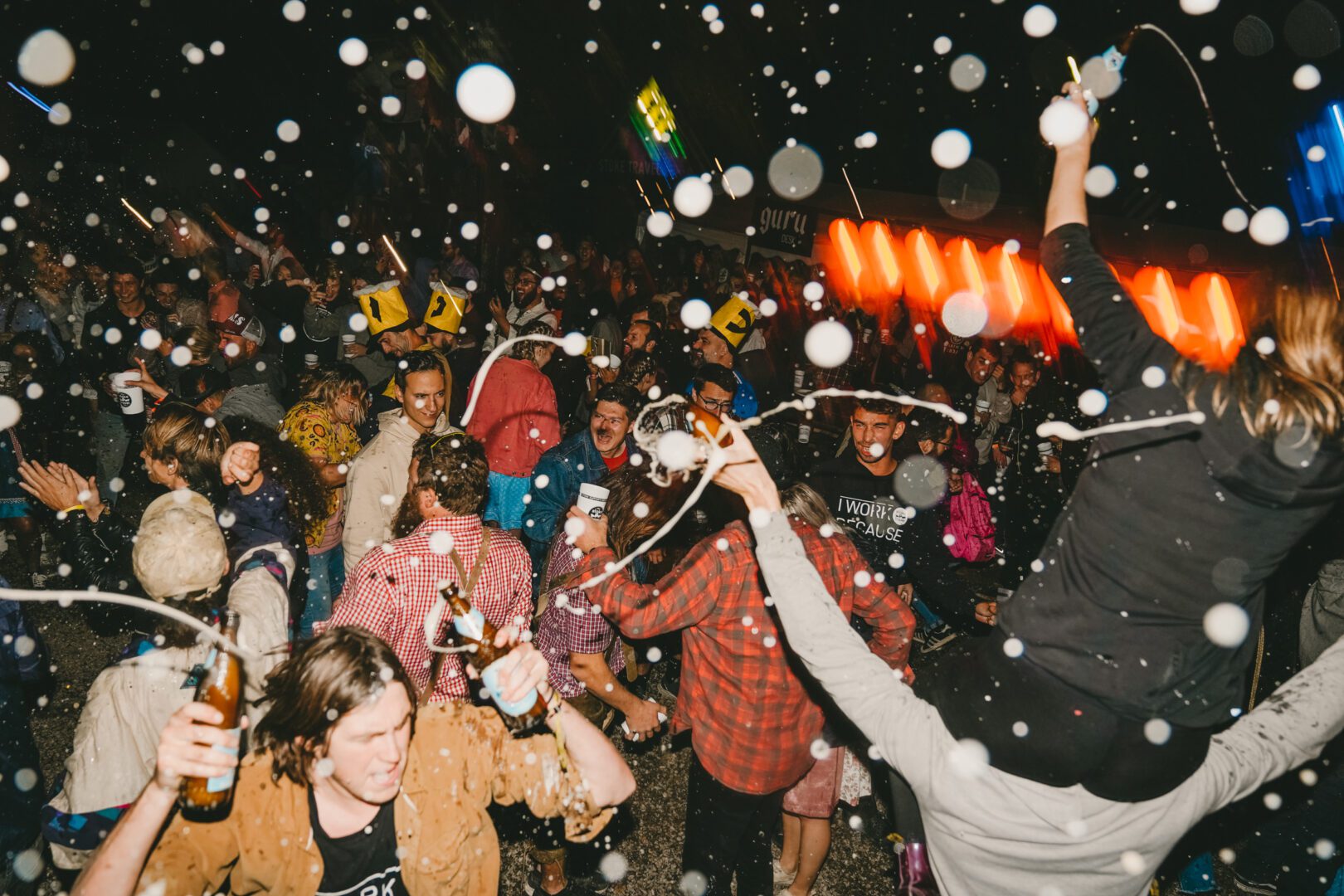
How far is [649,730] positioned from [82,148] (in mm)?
16004

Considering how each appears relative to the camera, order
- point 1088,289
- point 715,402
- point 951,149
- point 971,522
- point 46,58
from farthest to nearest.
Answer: point 46,58, point 951,149, point 971,522, point 715,402, point 1088,289

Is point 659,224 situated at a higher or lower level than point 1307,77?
higher

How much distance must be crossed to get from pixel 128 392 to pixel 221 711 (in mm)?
4667

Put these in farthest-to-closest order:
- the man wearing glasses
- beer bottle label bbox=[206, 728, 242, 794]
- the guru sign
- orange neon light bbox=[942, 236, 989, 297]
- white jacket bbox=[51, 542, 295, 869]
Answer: the guru sign, orange neon light bbox=[942, 236, 989, 297], the man wearing glasses, white jacket bbox=[51, 542, 295, 869], beer bottle label bbox=[206, 728, 242, 794]

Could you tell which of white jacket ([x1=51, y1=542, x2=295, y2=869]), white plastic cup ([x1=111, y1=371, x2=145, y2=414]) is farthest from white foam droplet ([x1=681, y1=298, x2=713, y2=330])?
white jacket ([x1=51, y1=542, x2=295, y2=869])

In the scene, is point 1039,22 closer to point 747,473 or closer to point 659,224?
point 659,224

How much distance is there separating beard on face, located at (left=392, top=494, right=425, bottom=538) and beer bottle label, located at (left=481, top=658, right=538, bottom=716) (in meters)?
1.41

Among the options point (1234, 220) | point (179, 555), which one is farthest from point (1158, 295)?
point (179, 555)

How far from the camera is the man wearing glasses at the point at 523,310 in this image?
7848 mm

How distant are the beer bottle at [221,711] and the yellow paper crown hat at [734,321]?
4.67 m

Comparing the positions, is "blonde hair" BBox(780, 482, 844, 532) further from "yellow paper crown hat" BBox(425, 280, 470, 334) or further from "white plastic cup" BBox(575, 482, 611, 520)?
"yellow paper crown hat" BBox(425, 280, 470, 334)

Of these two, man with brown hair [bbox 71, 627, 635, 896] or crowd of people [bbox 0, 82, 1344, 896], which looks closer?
crowd of people [bbox 0, 82, 1344, 896]

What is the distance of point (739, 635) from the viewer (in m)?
2.57

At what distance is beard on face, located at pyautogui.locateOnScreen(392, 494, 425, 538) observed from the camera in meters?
3.11
